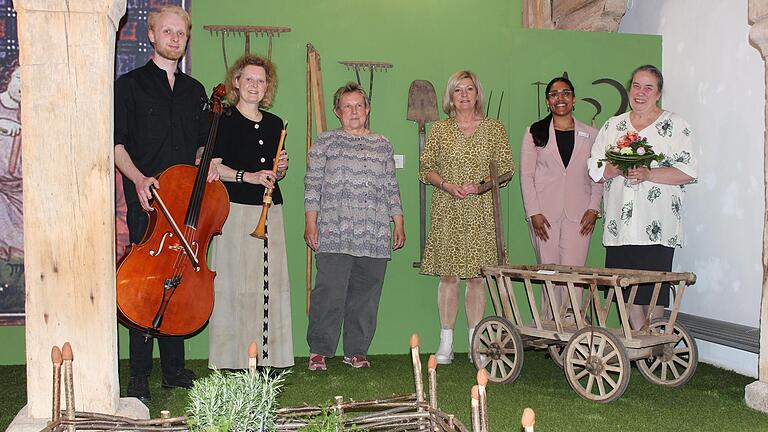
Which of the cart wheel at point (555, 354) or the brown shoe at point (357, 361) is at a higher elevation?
the cart wheel at point (555, 354)

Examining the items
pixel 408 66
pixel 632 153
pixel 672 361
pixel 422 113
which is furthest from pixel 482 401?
pixel 408 66

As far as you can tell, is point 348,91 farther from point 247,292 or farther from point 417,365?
point 417,365

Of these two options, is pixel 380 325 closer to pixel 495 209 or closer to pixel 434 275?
pixel 434 275

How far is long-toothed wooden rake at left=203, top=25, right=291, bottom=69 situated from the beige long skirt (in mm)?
1267

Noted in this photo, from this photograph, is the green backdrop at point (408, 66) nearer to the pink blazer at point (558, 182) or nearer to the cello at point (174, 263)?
the pink blazer at point (558, 182)

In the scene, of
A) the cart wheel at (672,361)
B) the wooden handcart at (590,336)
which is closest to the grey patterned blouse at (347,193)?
the wooden handcart at (590,336)

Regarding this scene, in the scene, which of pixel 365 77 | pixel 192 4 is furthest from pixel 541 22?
pixel 192 4

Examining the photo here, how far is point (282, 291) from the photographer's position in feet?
14.3

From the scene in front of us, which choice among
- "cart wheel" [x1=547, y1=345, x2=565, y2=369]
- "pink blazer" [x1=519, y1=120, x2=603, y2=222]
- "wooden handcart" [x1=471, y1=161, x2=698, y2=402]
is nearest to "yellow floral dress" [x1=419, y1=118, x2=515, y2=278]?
"pink blazer" [x1=519, y1=120, x2=603, y2=222]

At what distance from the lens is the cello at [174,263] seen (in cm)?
335

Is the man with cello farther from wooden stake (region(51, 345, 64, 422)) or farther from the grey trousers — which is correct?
wooden stake (region(51, 345, 64, 422))

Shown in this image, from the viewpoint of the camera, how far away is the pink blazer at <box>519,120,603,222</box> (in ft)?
15.9

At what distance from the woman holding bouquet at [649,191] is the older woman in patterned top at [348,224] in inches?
52.6

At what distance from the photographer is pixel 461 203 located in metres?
4.86
